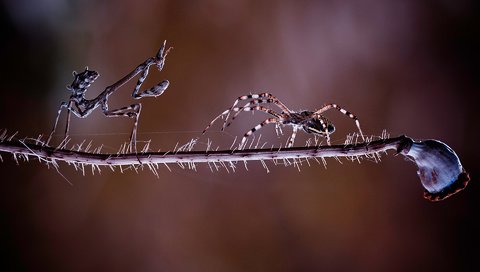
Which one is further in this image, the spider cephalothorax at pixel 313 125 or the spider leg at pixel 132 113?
the spider cephalothorax at pixel 313 125

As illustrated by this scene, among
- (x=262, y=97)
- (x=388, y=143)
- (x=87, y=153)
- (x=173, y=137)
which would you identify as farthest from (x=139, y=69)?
(x=173, y=137)

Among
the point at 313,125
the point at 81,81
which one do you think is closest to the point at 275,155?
the point at 313,125

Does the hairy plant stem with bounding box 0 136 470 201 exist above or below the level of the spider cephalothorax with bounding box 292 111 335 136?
below

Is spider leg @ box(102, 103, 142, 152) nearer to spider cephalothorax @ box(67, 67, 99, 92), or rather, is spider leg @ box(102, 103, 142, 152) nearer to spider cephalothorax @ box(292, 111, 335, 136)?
spider cephalothorax @ box(67, 67, 99, 92)

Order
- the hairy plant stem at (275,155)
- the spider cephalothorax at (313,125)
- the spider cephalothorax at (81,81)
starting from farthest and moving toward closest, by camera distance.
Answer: the spider cephalothorax at (313,125), the spider cephalothorax at (81,81), the hairy plant stem at (275,155)

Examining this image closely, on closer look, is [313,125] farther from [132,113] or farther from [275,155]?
[132,113]

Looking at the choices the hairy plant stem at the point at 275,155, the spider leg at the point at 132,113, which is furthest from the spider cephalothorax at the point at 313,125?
the spider leg at the point at 132,113

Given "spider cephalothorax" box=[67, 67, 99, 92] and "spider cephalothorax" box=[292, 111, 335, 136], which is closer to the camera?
"spider cephalothorax" box=[67, 67, 99, 92]

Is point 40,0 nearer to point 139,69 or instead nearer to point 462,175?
point 139,69

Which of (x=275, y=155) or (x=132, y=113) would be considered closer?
(x=275, y=155)

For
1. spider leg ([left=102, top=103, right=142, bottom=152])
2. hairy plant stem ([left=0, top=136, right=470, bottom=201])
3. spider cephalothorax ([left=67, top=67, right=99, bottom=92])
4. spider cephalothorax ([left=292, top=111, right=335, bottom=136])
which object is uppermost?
spider cephalothorax ([left=292, top=111, right=335, bottom=136])

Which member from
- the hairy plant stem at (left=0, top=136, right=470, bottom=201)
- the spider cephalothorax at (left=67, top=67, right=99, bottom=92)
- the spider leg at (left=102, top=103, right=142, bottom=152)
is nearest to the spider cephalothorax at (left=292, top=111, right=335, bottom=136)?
the hairy plant stem at (left=0, top=136, right=470, bottom=201)

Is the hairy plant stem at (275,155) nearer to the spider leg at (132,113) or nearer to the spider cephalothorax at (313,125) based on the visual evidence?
the spider leg at (132,113)
